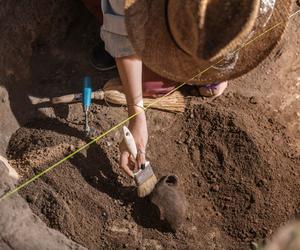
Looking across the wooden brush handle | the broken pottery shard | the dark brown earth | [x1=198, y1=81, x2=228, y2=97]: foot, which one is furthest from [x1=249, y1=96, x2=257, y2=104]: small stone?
the wooden brush handle

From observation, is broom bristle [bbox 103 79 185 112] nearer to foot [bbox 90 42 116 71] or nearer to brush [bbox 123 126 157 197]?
foot [bbox 90 42 116 71]

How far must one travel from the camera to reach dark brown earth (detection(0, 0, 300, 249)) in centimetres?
198

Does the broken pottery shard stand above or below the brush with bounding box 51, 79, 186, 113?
below

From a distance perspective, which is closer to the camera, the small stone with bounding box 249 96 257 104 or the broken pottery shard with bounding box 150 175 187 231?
the broken pottery shard with bounding box 150 175 187 231

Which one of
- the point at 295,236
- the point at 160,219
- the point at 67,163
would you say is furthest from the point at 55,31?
the point at 295,236

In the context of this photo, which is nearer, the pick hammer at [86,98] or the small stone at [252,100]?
the pick hammer at [86,98]

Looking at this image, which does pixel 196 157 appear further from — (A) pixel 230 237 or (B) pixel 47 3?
(B) pixel 47 3

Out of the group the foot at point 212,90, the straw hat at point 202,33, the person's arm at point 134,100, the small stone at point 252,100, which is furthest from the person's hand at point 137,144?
the small stone at point 252,100

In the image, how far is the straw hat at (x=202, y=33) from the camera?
4.86 ft

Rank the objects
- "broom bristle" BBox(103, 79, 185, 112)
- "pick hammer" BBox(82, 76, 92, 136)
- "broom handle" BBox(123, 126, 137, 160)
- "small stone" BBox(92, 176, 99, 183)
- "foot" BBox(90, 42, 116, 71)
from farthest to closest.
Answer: "foot" BBox(90, 42, 116, 71), "broom bristle" BBox(103, 79, 185, 112), "pick hammer" BBox(82, 76, 92, 136), "small stone" BBox(92, 176, 99, 183), "broom handle" BBox(123, 126, 137, 160)

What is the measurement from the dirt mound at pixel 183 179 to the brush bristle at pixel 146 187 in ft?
0.11

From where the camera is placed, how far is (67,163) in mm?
2105

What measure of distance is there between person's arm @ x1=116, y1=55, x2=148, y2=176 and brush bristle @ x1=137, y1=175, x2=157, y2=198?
2.7 inches

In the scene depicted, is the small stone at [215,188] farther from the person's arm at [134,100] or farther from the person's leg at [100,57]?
the person's leg at [100,57]
